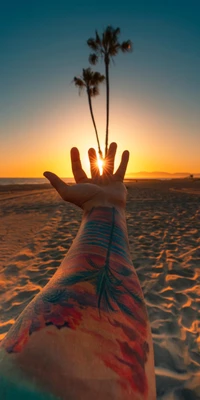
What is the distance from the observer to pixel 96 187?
167cm

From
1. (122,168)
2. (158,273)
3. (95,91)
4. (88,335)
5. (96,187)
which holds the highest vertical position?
(95,91)

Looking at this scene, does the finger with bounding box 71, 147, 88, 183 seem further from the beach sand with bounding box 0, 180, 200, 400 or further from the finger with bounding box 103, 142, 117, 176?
the beach sand with bounding box 0, 180, 200, 400

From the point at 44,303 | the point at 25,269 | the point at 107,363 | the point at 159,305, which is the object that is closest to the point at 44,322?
the point at 44,303

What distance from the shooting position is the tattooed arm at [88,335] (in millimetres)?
626

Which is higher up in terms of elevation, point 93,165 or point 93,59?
point 93,59

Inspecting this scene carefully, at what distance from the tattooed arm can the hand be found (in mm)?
404

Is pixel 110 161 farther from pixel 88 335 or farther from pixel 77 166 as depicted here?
pixel 88 335

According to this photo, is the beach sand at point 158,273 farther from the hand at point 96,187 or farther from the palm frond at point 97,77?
the palm frond at point 97,77

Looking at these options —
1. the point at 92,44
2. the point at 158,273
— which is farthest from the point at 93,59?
the point at 158,273

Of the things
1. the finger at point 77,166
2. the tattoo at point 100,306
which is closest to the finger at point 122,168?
the finger at point 77,166

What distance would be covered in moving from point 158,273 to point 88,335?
3211 millimetres

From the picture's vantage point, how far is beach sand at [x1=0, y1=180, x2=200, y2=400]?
1.94 metres

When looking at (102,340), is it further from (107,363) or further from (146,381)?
(146,381)

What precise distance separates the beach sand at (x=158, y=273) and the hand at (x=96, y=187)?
1469 millimetres
